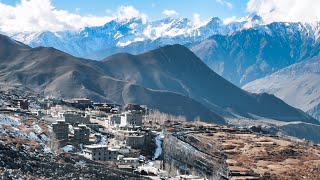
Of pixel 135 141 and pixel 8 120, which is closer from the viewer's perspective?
pixel 8 120

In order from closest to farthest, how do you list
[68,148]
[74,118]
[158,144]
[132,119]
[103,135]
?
[68,148] < [158,144] < [103,135] < [74,118] < [132,119]

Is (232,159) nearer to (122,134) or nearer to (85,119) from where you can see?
(122,134)

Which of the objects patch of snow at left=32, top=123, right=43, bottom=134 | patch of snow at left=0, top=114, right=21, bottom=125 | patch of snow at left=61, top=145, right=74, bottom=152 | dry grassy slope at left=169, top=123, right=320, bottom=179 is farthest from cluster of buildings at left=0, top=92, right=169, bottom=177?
dry grassy slope at left=169, top=123, right=320, bottom=179

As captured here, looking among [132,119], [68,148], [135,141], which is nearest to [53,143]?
[68,148]

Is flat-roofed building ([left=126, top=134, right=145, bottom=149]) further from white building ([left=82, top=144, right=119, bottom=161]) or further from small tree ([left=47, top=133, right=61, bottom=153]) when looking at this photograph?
white building ([left=82, top=144, right=119, bottom=161])

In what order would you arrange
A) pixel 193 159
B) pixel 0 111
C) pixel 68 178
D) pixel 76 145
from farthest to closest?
1. pixel 0 111
2. pixel 193 159
3. pixel 76 145
4. pixel 68 178

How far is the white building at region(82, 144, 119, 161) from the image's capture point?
116m

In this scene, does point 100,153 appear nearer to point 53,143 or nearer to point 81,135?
point 53,143

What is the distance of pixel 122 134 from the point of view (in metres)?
155

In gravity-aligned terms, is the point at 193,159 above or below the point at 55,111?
below

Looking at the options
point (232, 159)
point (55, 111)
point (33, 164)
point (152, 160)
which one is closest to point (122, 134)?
point (152, 160)

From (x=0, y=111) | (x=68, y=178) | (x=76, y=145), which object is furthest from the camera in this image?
(x=0, y=111)

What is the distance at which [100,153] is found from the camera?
384ft

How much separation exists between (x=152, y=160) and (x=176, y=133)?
171 feet
